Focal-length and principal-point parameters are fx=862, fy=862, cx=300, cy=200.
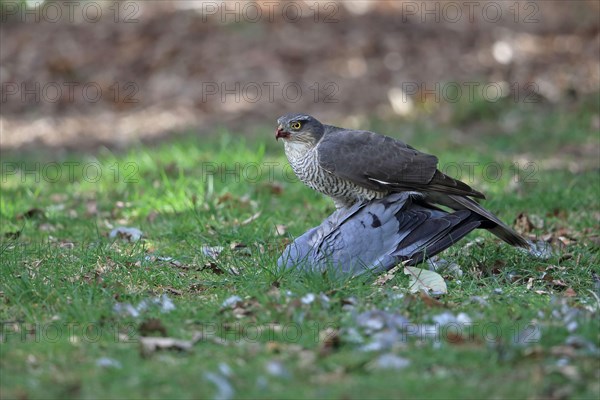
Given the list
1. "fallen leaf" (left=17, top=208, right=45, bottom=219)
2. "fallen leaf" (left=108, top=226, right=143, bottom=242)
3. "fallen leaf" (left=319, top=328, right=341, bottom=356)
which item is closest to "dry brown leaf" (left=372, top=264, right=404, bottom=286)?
"fallen leaf" (left=319, top=328, right=341, bottom=356)

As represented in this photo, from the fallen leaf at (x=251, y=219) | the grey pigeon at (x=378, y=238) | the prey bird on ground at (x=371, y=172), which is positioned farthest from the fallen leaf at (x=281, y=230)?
the grey pigeon at (x=378, y=238)

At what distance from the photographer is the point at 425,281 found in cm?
513

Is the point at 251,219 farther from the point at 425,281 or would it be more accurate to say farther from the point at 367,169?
the point at 425,281

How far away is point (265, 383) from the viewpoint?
12.1 ft

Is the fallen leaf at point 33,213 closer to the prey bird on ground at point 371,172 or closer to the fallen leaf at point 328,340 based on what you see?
the prey bird on ground at point 371,172

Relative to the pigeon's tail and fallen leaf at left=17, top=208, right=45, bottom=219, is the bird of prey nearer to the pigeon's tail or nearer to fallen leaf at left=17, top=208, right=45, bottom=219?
the pigeon's tail

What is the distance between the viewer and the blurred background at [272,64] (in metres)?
11.8

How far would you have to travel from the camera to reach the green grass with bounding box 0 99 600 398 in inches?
147

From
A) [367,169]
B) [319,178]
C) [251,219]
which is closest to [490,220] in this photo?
[367,169]

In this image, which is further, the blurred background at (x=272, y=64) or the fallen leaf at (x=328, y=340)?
the blurred background at (x=272, y=64)

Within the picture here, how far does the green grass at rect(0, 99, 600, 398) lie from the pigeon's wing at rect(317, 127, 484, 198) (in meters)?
0.56

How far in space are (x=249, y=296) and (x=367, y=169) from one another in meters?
1.28

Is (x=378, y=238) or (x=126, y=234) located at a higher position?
(x=378, y=238)

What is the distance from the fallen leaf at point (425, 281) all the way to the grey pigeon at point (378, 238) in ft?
0.47
